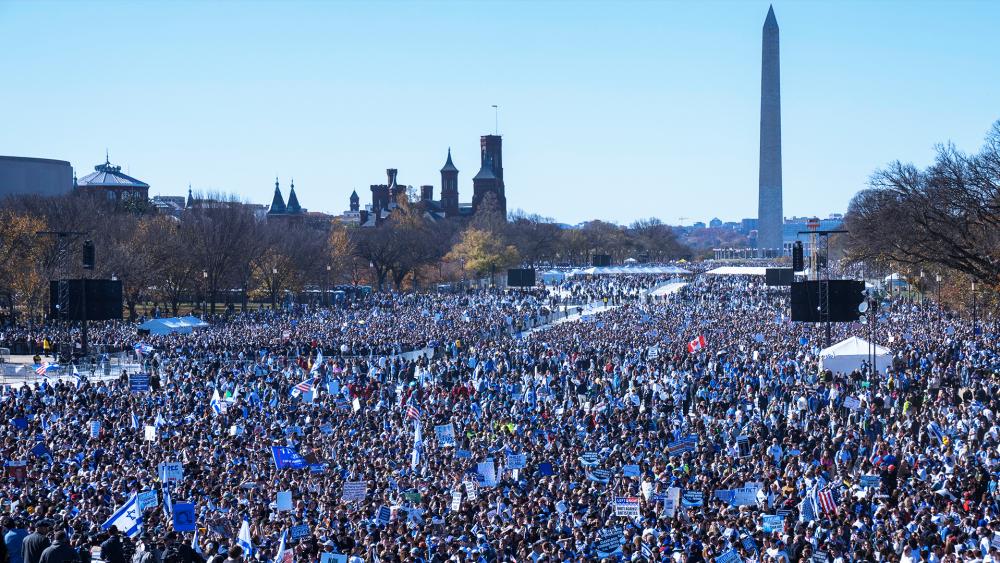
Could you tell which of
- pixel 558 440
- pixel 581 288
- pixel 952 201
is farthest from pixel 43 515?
pixel 581 288

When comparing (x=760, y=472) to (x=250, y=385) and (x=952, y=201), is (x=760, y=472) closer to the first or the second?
(x=250, y=385)

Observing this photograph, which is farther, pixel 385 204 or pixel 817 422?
pixel 385 204

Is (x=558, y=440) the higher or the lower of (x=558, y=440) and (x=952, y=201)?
the lower

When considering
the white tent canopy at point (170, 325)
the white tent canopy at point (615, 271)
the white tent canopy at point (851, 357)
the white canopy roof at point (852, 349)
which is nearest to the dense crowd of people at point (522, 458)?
the white tent canopy at point (851, 357)

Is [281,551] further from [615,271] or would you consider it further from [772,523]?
[615,271]

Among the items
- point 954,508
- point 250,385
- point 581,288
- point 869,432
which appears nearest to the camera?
point 954,508

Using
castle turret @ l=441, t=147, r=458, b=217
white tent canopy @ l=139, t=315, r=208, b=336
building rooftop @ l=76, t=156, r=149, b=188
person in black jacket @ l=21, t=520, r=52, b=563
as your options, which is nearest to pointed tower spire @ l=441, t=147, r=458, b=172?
castle turret @ l=441, t=147, r=458, b=217

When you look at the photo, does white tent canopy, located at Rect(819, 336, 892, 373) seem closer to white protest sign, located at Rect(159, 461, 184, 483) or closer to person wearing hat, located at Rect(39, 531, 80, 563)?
white protest sign, located at Rect(159, 461, 184, 483)
